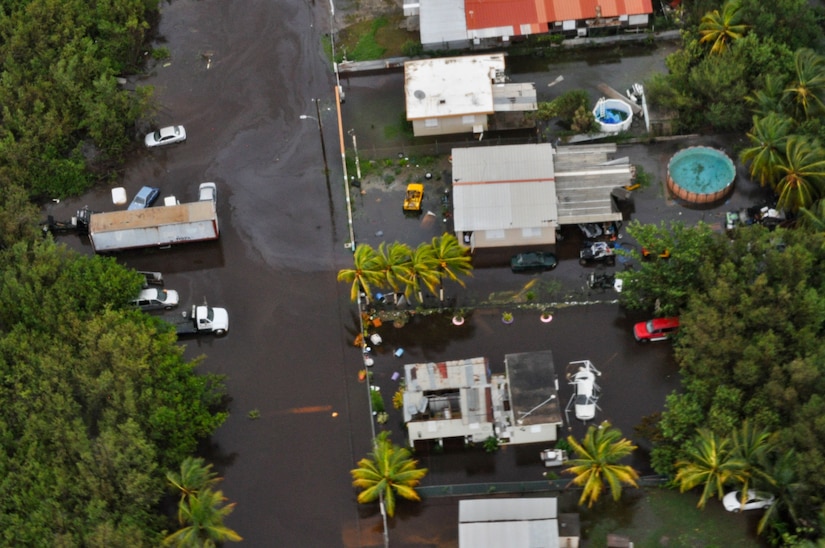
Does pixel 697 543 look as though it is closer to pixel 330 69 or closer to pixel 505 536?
pixel 505 536

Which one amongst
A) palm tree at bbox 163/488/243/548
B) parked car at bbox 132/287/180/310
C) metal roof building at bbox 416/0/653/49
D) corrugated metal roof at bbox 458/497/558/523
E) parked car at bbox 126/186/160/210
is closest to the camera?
palm tree at bbox 163/488/243/548

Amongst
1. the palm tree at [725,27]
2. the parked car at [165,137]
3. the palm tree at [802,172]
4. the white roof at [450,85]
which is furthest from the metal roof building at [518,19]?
the parked car at [165,137]

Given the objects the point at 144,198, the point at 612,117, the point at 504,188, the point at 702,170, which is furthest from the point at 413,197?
the point at 702,170

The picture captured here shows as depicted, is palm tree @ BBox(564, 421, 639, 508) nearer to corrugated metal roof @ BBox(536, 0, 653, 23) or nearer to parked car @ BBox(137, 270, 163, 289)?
parked car @ BBox(137, 270, 163, 289)

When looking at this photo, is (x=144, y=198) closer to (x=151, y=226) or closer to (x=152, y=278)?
(x=151, y=226)

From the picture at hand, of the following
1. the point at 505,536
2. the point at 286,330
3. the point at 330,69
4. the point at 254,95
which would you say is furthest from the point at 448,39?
the point at 505,536

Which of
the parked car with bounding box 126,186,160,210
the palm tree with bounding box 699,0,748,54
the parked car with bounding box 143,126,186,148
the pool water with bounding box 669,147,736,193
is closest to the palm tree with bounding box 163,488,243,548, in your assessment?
the parked car with bounding box 126,186,160,210

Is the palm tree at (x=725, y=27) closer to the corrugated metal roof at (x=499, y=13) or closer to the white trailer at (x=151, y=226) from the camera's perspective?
the corrugated metal roof at (x=499, y=13)
